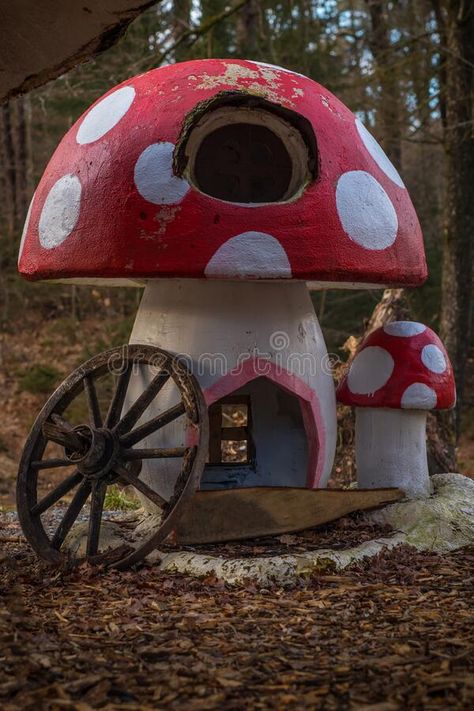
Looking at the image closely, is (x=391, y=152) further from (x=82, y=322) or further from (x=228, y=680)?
(x=228, y=680)

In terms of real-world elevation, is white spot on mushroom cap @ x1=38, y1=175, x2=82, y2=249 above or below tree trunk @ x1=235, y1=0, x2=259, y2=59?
below

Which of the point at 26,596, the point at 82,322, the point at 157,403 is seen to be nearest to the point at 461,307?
the point at 157,403

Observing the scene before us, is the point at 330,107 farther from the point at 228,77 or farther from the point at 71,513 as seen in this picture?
the point at 71,513

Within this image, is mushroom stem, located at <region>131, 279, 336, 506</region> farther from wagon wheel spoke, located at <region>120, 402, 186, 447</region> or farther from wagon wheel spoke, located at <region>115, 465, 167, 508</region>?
wagon wheel spoke, located at <region>115, 465, 167, 508</region>

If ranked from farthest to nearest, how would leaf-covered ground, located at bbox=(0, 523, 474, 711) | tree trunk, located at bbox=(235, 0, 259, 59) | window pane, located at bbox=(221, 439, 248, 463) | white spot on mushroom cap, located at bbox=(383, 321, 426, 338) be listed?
1. tree trunk, located at bbox=(235, 0, 259, 59)
2. window pane, located at bbox=(221, 439, 248, 463)
3. white spot on mushroom cap, located at bbox=(383, 321, 426, 338)
4. leaf-covered ground, located at bbox=(0, 523, 474, 711)

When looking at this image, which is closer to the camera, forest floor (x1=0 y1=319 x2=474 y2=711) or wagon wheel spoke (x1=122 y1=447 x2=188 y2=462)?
forest floor (x1=0 y1=319 x2=474 y2=711)

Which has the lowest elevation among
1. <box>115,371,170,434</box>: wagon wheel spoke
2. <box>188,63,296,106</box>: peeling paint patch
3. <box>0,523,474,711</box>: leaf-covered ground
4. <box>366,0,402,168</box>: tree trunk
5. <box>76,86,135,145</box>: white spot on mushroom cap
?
<box>0,523,474,711</box>: leaf-covered ground

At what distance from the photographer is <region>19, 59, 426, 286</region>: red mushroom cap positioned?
4.04m

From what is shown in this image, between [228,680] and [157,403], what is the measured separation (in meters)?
2.24

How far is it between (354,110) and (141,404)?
8935 mm

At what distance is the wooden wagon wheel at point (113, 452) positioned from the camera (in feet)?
13.4

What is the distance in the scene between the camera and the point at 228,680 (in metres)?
2.53

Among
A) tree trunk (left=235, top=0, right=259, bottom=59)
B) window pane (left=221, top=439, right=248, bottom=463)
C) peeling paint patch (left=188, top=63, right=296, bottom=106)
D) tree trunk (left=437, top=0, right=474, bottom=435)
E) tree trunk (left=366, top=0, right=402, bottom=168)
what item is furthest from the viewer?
tree trunk (left=235, top=0, right=259, bottom=59)

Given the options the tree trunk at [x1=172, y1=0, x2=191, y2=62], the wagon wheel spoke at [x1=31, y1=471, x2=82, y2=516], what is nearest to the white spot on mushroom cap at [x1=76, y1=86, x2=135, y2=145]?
the wagon wheel spoke at [x1=31, y1=471, x2=82, y2=516]
